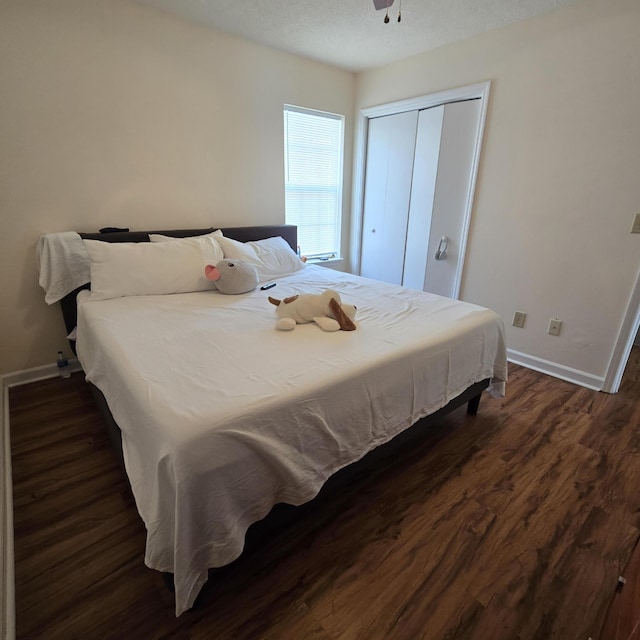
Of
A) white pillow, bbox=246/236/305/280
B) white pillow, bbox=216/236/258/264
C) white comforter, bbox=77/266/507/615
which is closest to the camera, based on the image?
white comforter, bbox=77/266/507/615

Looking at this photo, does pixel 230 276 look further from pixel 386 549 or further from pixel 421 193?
pixel 421 193

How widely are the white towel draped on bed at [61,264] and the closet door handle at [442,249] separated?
278 cm

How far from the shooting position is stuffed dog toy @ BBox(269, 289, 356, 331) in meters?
1.64

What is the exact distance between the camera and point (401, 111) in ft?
10.7

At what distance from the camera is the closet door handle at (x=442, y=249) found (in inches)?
125

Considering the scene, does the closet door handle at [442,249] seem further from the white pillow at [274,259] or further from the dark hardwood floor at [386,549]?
the dark hardwood floor at [386,549]

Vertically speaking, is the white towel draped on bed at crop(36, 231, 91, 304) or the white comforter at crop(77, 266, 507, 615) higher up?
the white towel draped on bed at crop(36, 231, 91, 304)

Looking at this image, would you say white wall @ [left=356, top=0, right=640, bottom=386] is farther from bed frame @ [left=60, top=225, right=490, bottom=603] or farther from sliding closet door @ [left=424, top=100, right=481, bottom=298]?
bed frame @ [left=60, top=225, right=490, bottom=603]

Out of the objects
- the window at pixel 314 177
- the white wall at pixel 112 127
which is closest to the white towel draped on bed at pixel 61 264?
the white wall at pixel 112 127

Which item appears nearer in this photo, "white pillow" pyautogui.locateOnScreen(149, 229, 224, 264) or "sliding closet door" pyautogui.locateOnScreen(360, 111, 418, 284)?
"white pillow" pyautogui.locateOnScreen(149, 229, 224, 264)

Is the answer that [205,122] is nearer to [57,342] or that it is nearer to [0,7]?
[0,7]

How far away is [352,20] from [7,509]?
336cm

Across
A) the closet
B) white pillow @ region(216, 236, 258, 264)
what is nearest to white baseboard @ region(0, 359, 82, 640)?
white pillow @ region(216, 236, 258, 264)

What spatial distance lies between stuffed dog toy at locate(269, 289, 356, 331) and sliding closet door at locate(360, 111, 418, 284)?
2.14 meters
